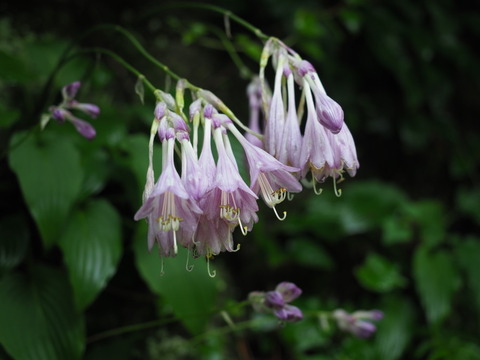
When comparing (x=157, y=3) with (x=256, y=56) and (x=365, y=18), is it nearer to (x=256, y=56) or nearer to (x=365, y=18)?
(x=256, y=56)

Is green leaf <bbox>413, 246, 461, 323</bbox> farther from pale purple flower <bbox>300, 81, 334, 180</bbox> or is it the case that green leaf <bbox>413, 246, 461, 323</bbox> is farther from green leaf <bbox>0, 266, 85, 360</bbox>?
green leaf <bbox>0, 266, 85, 360</bbox>

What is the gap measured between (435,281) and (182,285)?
1.58 metres

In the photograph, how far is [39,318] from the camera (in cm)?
184

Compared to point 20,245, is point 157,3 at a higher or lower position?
higher

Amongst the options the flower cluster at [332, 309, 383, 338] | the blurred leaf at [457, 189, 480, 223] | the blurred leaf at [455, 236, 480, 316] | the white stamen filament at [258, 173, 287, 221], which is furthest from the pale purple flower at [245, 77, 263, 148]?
the blurred leaf at [457, 189, 480, 223]

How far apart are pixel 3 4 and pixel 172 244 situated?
2.55 metres

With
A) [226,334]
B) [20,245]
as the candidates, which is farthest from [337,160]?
[226,334]

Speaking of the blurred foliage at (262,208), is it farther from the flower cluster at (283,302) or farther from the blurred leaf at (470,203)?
the flower cluster at (283,302)

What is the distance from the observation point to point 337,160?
1.39 meters

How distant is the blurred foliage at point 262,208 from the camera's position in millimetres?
1958

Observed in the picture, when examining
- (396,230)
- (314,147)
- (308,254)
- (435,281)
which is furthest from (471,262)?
(314,147)

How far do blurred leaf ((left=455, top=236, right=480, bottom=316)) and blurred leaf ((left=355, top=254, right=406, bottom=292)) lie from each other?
0.40 meters

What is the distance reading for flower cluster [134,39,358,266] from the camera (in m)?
1.23

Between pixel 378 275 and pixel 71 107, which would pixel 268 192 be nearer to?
pixel 71 107
